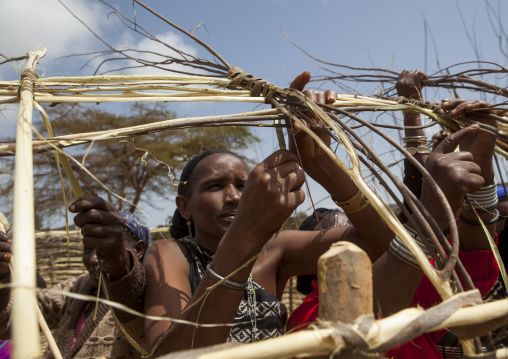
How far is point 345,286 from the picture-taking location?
25.8 inches

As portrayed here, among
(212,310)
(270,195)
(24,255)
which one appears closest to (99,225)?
(212,310)

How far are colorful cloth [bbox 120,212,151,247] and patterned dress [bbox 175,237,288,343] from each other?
3.11ft

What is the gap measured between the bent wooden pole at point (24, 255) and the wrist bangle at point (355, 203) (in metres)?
1.01

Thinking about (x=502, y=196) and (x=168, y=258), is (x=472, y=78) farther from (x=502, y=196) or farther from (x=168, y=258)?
(x=502, y=196)

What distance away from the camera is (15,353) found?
0.53m

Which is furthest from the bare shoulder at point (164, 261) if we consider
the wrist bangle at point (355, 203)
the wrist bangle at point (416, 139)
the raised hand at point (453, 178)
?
the wrist bangle at point (416, 139)

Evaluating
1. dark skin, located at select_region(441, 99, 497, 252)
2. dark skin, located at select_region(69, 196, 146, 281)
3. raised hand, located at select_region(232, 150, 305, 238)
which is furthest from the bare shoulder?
dark skin, located at select_region(441, 99, 497, 252)

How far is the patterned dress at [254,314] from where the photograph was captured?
1.46m

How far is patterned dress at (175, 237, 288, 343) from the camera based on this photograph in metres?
1.46

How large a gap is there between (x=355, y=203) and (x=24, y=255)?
3.60 feet

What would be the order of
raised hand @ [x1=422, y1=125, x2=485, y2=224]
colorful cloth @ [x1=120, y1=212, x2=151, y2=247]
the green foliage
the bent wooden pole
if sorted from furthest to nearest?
colorful cloth @ [x1=120, y1=212, x2=151, y2=247]
the green foliage
raised hand @ [x1=422, y1=125, x2=485, y2=224]
the bent wooden pole

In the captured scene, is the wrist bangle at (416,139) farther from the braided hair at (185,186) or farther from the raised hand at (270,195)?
the raised hand at (270,195)

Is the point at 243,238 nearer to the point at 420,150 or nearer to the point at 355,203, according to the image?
the point at 355,203

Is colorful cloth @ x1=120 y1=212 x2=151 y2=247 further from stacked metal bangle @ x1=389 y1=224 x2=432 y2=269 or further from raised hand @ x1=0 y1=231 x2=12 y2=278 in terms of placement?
stacked metal bangle @ x1=389 y1=224 x2=432 y2=269
